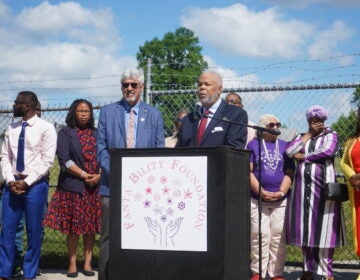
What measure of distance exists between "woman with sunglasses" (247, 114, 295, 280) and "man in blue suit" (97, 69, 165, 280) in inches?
57.0

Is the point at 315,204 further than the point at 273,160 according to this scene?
No

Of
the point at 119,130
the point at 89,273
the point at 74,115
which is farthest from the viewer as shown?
the point at 74,115

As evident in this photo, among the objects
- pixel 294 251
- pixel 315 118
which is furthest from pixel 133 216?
pixel 294 251

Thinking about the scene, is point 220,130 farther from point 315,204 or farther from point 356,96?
point 356,96

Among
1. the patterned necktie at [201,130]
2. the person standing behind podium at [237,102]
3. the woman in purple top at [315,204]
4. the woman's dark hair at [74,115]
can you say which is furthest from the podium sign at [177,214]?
the woman's dark hair at [74,115]

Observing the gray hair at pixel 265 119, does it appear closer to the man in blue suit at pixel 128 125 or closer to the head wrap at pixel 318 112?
the head wrap at pixel 318 112

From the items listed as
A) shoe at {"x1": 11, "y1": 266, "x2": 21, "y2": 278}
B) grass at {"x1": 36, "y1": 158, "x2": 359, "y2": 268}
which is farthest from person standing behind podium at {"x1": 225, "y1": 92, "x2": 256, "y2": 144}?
shoe at {"x1": 11, "y1": 266, "x2": 21, "y2": 278}

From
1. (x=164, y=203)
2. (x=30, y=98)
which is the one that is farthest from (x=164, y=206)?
(x=30, y=98)

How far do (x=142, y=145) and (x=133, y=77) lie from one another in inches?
26.0

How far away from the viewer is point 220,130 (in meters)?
5.85

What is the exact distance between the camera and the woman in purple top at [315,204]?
7230 mm

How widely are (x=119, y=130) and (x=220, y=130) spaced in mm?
1134

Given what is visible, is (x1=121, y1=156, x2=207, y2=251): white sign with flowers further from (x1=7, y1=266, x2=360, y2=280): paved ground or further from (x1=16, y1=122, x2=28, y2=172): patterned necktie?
(x1=7, y1=266, x2=360, y2=280): paved ground

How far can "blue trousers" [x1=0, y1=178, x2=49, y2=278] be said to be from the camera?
7184 millimetres
